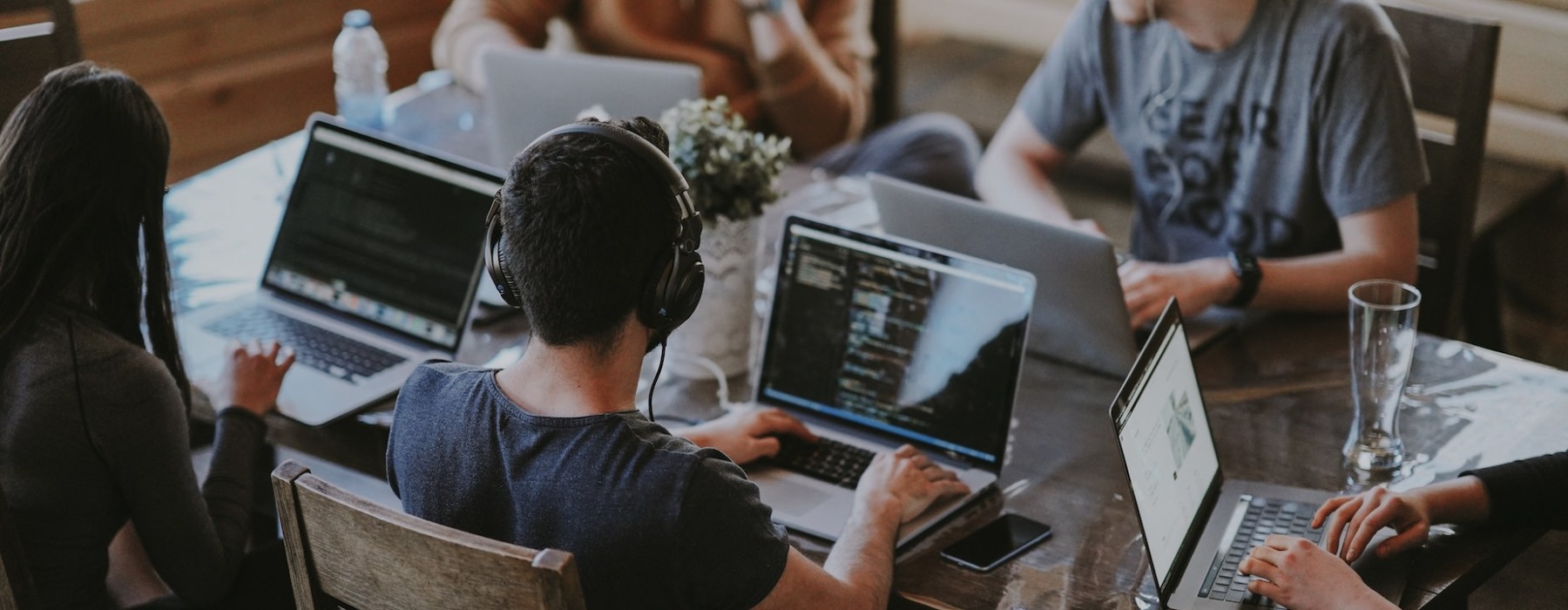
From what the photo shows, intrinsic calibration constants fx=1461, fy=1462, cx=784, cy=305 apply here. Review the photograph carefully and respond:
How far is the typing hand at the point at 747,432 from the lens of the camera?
1.59 metres

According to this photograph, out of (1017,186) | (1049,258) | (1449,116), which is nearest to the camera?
(1049,258)

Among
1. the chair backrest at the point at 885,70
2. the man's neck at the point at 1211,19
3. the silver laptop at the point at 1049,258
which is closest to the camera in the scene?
the silver laptop at the point at 1049,258

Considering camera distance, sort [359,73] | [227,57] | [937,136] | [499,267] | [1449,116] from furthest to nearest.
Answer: [227,57] < [937,136] < [359,73] < [1449,116] < [499,267]

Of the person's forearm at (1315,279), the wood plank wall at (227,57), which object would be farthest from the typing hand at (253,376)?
the wood plank wall at (227,57)

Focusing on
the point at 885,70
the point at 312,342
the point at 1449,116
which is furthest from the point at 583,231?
the point at 885,70

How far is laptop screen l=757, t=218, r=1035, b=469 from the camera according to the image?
1.59m

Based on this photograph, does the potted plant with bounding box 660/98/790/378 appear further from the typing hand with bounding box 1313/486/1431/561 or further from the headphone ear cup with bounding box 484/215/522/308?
the typing hand with bounding box 1313/486/1431/561

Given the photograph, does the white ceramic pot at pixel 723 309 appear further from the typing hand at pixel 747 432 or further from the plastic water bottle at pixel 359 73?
the plastic water bottle at pixel 359 73

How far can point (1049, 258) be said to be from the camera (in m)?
1.72

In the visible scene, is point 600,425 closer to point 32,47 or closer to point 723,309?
point 723,309

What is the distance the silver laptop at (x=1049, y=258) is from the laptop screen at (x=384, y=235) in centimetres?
53

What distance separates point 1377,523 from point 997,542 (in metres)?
0.36

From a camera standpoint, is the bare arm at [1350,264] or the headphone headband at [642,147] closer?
the headphone headband at [642,147]

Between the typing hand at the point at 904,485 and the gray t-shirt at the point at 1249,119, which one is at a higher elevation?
the gray t-shirt at the point at 1249,119
